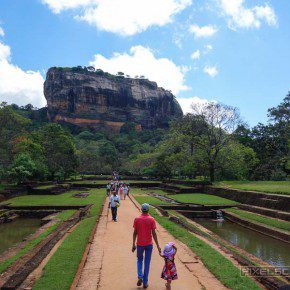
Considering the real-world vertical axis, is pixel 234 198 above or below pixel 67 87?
below

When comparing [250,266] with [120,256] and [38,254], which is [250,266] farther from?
[38,254]

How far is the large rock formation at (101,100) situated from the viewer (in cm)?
13700

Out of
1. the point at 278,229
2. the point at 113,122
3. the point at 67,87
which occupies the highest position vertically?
the point at 67,87

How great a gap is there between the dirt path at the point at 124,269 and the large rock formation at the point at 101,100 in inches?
5090

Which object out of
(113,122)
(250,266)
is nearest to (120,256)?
(250,266)

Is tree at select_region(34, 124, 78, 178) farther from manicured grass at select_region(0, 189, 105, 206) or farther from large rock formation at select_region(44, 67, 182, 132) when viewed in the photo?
large rock formation at select_region(44, 67, 182, 132)

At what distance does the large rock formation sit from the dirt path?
12929 centimetres

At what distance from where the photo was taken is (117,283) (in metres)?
6.71

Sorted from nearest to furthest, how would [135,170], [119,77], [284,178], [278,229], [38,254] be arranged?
[38,254] → [278,229] → [284,178] → [135,170] → [119,77]

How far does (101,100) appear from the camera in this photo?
141000 mm

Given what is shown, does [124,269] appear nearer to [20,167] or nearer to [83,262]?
[83,262]

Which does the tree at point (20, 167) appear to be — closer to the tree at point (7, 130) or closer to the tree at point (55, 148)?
the tree at point (7, 130)

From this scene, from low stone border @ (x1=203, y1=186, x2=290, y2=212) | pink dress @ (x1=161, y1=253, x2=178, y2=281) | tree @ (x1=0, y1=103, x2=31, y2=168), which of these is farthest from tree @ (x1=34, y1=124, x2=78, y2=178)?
pink dress @ (x1=161, y1=253, x2=178, y2=281)

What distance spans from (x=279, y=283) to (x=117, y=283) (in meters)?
3.41
